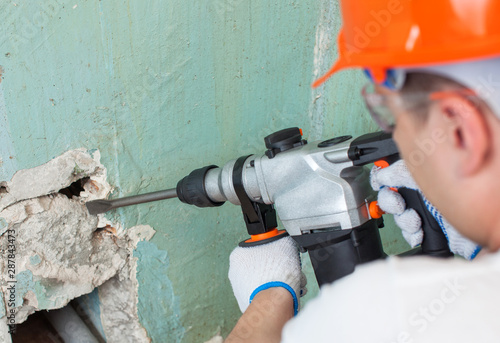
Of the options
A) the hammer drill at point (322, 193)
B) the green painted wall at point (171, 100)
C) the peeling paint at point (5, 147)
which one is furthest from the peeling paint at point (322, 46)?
the peeling paint at point (5, 147)

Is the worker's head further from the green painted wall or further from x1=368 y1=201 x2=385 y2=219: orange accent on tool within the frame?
the green painted wall

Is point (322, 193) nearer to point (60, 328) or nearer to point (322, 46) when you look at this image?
point (322, 46)

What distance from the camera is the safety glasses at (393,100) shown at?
1.61 ft

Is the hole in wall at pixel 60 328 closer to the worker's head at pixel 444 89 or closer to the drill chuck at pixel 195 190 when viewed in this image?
the drill chuck at pixel 195 190

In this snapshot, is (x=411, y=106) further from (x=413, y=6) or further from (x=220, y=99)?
(x=220, y=99)

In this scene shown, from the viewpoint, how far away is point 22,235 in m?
1.03

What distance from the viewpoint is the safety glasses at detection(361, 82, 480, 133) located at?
0.49 metres

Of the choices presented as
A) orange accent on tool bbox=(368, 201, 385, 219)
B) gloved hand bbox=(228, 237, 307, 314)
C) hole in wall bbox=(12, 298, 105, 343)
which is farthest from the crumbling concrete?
orange accent on tool bbox=(368, 201, 385, 219)

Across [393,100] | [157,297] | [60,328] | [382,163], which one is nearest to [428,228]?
[382,163]

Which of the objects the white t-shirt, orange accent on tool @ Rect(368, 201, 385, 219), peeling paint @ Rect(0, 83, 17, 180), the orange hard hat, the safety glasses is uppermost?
peeling paint @ Rect(0, 83, 17, 180)

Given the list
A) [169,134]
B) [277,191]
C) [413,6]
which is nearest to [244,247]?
[277,191]

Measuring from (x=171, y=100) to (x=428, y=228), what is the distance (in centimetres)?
68

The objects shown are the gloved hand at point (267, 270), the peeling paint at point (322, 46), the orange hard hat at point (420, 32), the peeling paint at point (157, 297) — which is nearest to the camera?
the orange hard hat at point (420, 32)

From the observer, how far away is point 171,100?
1.13 m
